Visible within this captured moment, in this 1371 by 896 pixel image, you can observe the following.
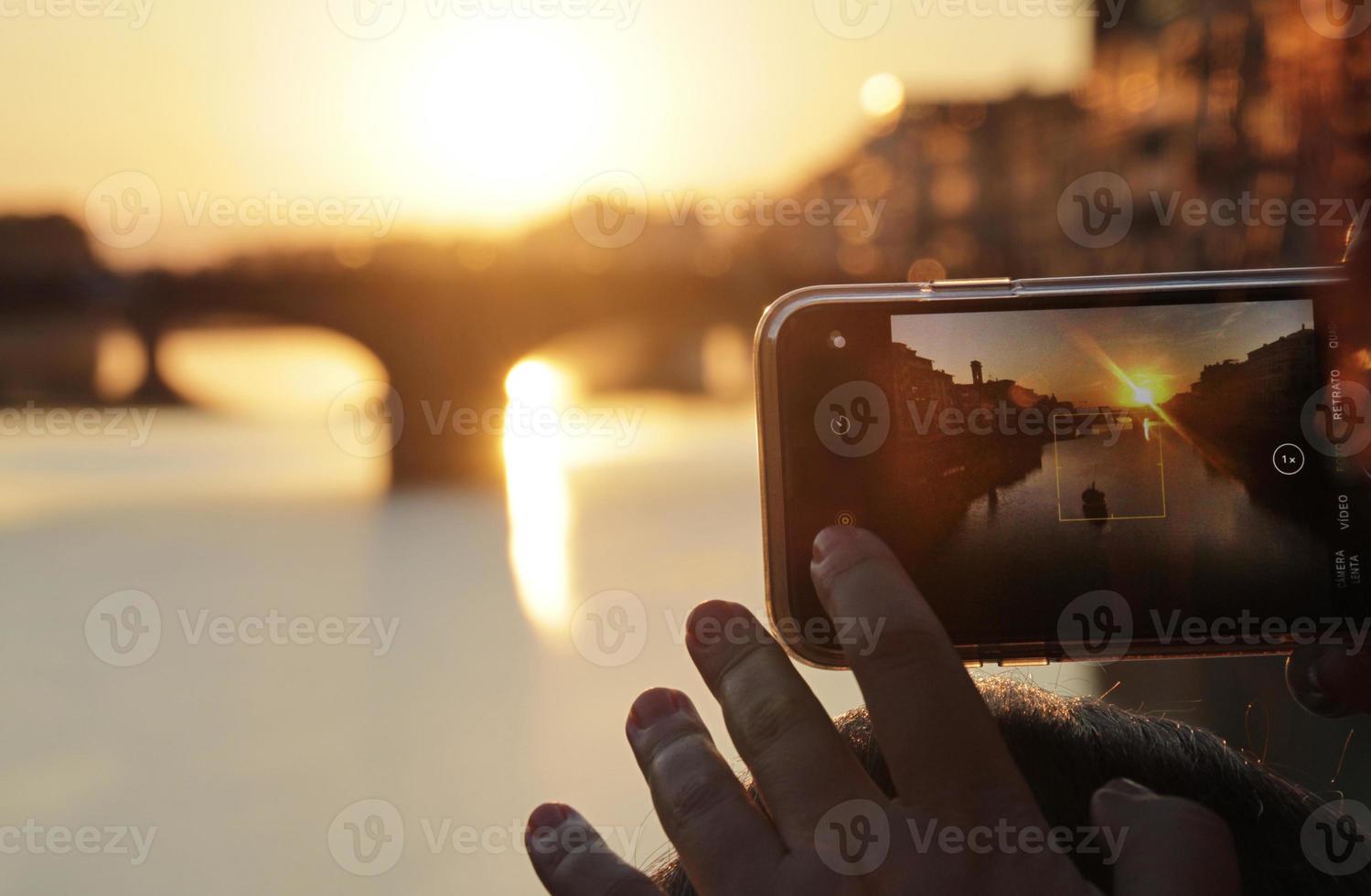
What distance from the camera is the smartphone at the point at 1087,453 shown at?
880 mm

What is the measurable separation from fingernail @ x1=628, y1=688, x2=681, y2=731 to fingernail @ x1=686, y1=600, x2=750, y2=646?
0.07 meters

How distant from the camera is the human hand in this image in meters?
0.61

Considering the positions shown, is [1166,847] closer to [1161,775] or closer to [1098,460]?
[1161,775]

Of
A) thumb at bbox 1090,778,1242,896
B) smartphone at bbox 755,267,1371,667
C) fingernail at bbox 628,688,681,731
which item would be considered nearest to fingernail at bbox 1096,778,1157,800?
thumb at bbox 1090,778,1242,896

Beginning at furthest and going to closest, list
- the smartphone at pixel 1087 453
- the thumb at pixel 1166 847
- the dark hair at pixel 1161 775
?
the smartphone at pixel 1087 453
the dark hair at pixel 1161 775
the thumb at pixel 1166 847

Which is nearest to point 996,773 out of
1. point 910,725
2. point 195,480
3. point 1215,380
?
point 910,725

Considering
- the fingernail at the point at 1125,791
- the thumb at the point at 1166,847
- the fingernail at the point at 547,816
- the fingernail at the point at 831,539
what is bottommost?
the fingernail at the point at 547,816

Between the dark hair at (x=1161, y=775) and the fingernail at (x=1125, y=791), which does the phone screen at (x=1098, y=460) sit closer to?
the dark hair at (x=1161, y=775)

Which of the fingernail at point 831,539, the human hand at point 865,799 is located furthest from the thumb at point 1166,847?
the fingernail at point 831,539

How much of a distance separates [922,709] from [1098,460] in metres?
0.37

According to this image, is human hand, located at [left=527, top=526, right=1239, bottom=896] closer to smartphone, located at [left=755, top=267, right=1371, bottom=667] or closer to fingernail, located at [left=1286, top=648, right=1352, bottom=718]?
smartphone, located at [left=755, top=267, right=1371, bottom=667]

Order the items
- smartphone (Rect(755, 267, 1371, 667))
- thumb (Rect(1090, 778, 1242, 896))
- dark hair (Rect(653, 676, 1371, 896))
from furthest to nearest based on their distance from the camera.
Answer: smartphone (Rect(755, 267, 1371, 667)), dark hair (Rect(653, 676, 1371, 896)), thumb (Rect(1090, 778, 1242, 896))

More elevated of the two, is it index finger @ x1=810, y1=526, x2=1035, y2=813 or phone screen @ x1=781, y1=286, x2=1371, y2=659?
phone screen @ x1=781, y1=286, x2=1371, y2=659

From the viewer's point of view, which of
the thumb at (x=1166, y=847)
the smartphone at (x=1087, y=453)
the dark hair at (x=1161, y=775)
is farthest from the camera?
the smartphone at (x=1087, y=453)
